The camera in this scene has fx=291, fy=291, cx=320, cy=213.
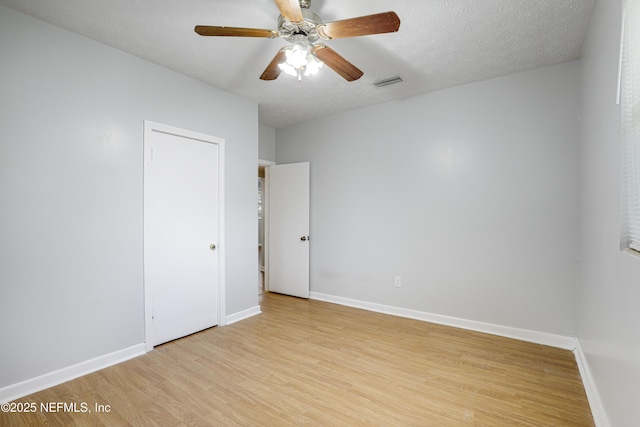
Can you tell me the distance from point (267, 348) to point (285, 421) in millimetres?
1063

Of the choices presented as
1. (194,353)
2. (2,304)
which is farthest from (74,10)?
(194,353)

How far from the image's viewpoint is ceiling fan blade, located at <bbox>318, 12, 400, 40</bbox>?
1.65m

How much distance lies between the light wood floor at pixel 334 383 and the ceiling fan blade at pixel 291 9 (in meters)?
Answer: 2.50

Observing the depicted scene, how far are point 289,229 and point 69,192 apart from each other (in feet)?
9.46

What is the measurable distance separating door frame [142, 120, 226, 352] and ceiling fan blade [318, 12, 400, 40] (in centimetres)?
192

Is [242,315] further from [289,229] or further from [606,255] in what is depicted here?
[606,255]

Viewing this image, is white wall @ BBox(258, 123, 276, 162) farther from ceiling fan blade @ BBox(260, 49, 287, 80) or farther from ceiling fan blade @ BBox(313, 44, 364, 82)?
ceiling fan blade @ BBox(313, 44, 364, 82)

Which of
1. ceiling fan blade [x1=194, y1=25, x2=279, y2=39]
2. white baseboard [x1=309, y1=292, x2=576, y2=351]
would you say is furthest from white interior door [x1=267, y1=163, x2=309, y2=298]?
ceiling fan blade [x1=194, y1=25, x2=279, y2=39]

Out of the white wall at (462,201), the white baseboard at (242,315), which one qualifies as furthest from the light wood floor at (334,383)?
the white wall at (462,201)

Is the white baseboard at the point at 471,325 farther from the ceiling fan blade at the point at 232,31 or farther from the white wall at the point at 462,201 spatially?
the ceiling fan blade at the point at 232,31

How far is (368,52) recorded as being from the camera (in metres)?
2.67

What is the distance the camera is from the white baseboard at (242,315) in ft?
11.6

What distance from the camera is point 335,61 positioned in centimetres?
219

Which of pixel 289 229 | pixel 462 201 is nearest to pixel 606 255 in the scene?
pixel 462 201
